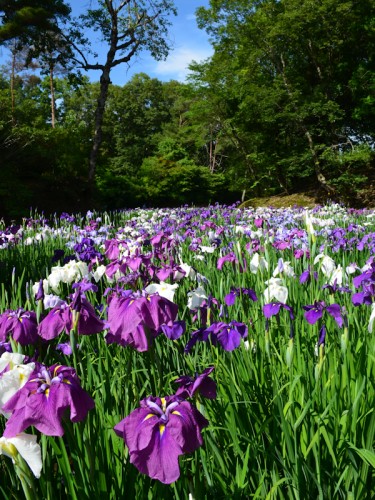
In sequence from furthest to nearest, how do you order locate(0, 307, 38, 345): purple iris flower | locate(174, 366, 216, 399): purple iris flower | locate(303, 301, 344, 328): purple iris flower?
locate(303, 301, 344, 328): purple iris flower
locate(0, 307, 38, 345): purple iris flower
locate(174, 366, 216, 399): purple iris flower

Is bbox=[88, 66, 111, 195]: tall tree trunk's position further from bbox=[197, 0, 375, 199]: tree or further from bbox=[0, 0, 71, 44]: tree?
bbox=[197, 0, 375, 199]: tree

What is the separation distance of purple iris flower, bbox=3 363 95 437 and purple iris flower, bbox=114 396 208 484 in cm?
12

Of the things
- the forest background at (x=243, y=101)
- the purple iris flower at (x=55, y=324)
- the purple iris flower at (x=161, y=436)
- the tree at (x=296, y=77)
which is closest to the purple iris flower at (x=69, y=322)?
the purple iris flower at (x=55, y=324)

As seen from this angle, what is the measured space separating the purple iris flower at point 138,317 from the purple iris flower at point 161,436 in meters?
0.45

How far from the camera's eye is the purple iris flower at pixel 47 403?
870mm

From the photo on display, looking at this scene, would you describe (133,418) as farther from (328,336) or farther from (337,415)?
(328,336)

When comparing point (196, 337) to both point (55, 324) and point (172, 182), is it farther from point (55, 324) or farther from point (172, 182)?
point (172, 182)

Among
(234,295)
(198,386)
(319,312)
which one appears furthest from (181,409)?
(234,295)

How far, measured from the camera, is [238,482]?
113 centimetres

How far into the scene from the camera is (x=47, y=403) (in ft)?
2.94

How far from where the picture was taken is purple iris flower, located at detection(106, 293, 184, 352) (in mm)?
1343

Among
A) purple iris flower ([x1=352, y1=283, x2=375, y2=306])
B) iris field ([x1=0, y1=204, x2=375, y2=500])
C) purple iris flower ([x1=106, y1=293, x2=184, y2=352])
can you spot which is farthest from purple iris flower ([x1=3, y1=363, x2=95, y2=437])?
purple iris flower ([x1=352, y1=283, x2=375, y2=306])

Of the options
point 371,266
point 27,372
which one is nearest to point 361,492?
point 27,372

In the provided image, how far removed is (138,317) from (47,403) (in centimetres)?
48
